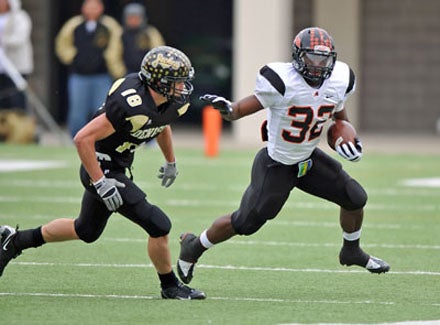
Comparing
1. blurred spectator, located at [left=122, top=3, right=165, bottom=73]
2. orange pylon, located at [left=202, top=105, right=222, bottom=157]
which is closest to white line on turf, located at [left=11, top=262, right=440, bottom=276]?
orange pylon, located at [left=202, top=105, right=222, bottom=157]

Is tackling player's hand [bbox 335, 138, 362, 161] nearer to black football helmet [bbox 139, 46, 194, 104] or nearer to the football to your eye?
the football

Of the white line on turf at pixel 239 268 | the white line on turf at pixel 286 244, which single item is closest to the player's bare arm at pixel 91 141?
the white line on turf at pixel 239 268

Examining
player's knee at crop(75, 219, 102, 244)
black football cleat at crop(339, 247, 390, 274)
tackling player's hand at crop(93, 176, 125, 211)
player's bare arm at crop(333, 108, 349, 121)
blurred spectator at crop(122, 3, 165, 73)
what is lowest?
blurred spectator at crop(122, 3, 165, 73)

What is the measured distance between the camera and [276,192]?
25.0 ft

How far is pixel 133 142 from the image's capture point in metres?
7.36

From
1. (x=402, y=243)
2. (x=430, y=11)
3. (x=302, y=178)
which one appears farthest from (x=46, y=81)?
(x=302, y=178)

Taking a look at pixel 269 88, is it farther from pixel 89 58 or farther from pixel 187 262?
pixel 89 58

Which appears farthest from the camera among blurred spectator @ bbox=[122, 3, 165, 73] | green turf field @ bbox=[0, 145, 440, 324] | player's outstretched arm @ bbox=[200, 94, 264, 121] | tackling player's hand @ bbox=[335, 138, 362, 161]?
blurred spectator @ bbox=[122, 3, 165, 73]

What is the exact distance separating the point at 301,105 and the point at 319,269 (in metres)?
1.51

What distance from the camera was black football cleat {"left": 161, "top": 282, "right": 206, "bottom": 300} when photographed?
288 inches

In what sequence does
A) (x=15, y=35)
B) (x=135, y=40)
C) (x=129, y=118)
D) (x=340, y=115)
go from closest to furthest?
(x=129, y=118), (x=340, y=115), (x=135, y=40), (x=15, y=35)

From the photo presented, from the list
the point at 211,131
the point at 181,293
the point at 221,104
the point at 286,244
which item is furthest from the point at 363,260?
the point at 211,131

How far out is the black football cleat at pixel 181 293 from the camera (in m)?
7.31

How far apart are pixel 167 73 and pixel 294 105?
32.7 inches
